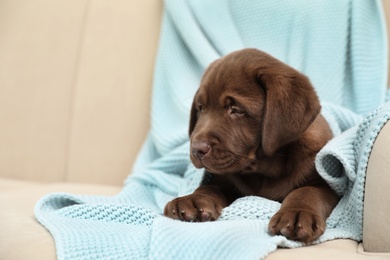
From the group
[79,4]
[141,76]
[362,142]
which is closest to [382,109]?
[362,142]

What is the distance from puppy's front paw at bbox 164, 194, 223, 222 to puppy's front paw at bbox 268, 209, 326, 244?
232 millimetres

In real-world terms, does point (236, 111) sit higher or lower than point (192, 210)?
higher

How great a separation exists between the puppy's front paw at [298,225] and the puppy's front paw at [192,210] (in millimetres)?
232

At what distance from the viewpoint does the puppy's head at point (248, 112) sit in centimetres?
201

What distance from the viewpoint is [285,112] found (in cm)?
201

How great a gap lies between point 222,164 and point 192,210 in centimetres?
20

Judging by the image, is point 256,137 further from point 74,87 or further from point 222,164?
point 74,87

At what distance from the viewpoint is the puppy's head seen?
6.61ft

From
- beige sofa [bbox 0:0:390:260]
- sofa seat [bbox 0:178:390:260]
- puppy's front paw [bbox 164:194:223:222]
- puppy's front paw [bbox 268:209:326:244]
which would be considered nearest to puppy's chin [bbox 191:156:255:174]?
puppy's front paw [bbox 164:194:223:222]

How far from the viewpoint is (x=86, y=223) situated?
6.20 feet

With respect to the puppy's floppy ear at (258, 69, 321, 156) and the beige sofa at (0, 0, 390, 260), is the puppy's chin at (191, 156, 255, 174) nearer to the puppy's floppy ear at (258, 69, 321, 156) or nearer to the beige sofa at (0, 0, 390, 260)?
the puppy's floppy ear at (258, 69, 321, 156)

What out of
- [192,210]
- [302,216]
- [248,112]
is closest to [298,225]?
[302,216]

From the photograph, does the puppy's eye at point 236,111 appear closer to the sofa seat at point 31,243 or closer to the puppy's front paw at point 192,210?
the puppy's front paw at point 192,210

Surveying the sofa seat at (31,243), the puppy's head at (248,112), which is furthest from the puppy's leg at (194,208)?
the sofa seat at (31,243)
